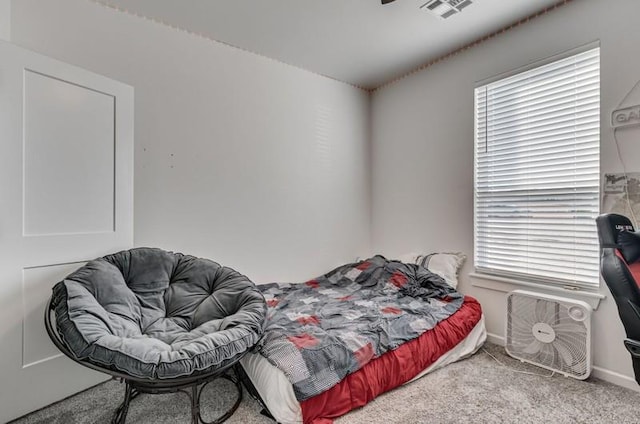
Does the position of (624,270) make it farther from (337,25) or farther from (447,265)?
(337,25)

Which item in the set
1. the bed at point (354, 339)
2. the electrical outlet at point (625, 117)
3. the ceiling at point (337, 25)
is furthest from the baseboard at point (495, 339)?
the ceiling at point (337, 25)

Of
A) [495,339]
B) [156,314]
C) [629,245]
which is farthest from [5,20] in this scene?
[495,339]

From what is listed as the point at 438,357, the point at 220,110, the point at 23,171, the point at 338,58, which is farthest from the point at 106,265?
the point at 338,58

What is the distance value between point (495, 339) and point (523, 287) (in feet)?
1.66

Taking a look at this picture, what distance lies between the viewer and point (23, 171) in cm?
169

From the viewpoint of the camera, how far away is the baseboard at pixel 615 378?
75.4 inches

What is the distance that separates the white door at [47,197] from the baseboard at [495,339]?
2.80 metres

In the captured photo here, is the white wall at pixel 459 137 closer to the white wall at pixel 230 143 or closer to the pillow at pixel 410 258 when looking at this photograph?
the pillow at pixel 410 258

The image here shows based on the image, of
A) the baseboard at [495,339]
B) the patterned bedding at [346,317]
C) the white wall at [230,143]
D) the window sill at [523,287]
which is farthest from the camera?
the baseboard at [495,339]

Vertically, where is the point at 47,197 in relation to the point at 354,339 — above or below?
above

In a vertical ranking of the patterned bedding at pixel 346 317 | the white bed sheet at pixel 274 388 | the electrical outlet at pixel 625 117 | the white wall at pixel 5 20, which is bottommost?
the white bed sheet at pixel 274 388

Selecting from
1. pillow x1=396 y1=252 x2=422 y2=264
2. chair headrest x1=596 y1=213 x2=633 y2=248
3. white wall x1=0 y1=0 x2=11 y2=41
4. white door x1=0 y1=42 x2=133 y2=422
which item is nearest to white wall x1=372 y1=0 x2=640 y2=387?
pillow x1=396 y1=252 x2=422 y2=264

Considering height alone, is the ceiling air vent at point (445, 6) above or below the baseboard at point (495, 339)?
above

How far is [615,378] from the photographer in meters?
1.98
